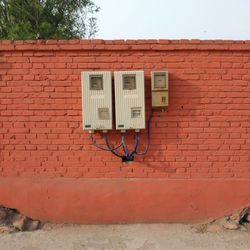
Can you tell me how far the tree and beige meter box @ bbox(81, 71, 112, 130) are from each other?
18.5 feet

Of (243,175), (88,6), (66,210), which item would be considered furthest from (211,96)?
(88,6)

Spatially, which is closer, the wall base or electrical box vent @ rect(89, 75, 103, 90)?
electrical box vent @ rect(89, 75, 103, 90)

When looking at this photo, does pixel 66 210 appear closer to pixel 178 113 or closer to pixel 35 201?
pixel 35 201

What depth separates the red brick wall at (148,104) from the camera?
414 cm

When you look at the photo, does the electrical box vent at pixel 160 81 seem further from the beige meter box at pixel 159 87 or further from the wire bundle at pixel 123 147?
the wire bundle at pixel 123 147

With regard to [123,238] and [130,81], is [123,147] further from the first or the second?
[123,238]

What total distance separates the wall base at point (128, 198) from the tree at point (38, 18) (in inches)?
229

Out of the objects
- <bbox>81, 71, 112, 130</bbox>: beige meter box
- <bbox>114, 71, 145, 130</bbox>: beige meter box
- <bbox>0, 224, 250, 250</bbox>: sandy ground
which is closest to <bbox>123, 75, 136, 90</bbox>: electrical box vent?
<bbox>114, 71, 145, 130</bbox>: beige meter box

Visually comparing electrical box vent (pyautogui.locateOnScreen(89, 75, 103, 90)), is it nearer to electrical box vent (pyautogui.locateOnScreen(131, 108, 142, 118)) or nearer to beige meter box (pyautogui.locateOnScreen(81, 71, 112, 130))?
beige meter box (pyautogui.locateOnScreen(81, 71, 112, 130))

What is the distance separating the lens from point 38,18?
10375 millimetres

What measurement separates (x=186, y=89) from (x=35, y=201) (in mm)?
2498

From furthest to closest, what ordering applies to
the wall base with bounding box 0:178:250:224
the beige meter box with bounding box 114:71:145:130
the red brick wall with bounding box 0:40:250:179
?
the wall base with bounding box 0:178:250:224 < the red brick wall with bounding box 0:40:250:179 < the beige meter box with bounding box 114:71:145:130

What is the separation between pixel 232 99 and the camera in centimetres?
420

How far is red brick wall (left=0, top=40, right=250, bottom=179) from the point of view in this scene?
13.6ft
